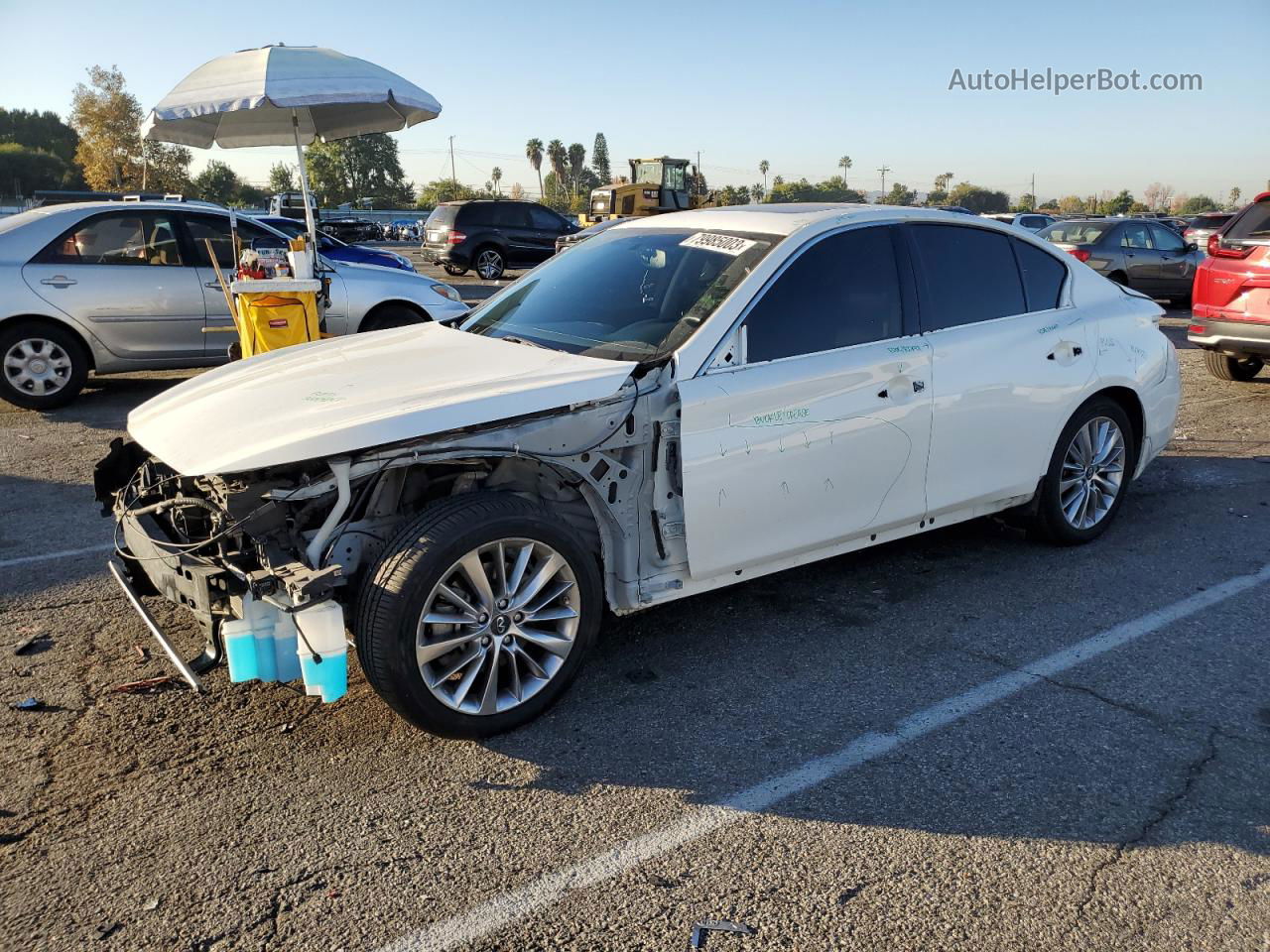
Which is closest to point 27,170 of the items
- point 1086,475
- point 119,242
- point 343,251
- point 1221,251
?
point 343,251

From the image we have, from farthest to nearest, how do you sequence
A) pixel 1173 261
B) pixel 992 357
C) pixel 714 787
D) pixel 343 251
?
pixel 1173 261 → pixel 343 251 → pixel 992 357 → pixel 714 787

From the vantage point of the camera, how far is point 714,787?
310 cm

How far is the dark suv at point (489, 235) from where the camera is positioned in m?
23.1

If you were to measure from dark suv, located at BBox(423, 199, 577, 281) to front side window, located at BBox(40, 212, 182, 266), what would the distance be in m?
14.5

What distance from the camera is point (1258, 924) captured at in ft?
8.24

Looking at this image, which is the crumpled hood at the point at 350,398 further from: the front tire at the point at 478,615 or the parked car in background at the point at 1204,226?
the parked car in background at the point at 1204,226

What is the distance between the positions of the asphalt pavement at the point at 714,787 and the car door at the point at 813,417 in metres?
0.55

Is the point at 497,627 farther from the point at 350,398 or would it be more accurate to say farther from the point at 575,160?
the point at 575,160

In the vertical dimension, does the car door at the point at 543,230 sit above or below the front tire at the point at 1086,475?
above

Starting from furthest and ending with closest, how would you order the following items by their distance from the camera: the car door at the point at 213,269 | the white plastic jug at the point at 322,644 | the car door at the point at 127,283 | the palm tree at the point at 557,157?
the palm tree at the point at 557,157 < the car door at the point at 213,269 < the car door at the point at 127,283 < the white plastic jug at the point at 322,644

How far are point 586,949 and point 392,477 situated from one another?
167 centimetres

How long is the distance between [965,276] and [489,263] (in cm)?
1993

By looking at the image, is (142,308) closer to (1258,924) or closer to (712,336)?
(712,336)

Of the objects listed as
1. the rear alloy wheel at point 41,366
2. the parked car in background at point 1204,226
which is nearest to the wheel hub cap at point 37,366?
the rear alloy wheel at point 41,366
